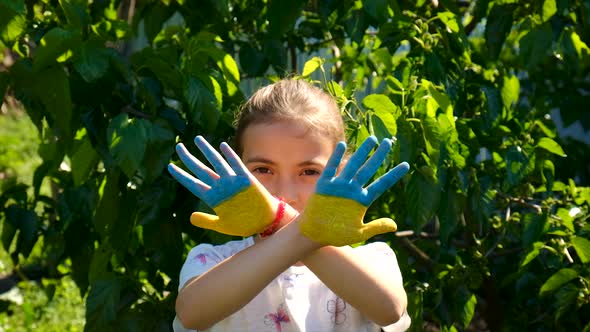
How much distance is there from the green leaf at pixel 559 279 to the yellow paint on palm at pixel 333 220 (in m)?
1.03

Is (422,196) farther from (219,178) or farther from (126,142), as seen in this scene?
(219,178)

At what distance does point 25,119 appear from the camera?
7.79 metres

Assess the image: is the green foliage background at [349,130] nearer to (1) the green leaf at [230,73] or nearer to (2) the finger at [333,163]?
(1) the green leaf at [230,73]

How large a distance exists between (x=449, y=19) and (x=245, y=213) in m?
1.16

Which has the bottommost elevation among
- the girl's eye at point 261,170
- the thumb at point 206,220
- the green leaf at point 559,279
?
the green leaf at point 559,279

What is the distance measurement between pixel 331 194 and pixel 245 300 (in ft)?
0.84

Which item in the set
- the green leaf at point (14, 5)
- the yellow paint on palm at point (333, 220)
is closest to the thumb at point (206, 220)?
the yellow paint on palm at point (333, 220)

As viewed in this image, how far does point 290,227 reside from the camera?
156 cm

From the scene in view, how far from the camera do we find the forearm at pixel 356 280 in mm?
1615

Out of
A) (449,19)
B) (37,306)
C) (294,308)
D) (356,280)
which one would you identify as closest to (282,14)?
(449,19)

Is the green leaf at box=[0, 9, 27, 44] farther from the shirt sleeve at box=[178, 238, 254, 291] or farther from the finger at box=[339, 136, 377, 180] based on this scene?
the finger at box=[339, 136, 377, 180]

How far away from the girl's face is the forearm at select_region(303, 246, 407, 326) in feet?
0.45

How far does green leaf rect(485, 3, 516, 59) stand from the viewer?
2609 millimetres

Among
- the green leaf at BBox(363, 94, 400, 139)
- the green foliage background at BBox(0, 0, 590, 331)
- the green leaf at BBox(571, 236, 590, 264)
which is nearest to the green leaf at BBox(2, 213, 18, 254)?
the green foliage background at BBox(0, 0, 590, 331)
